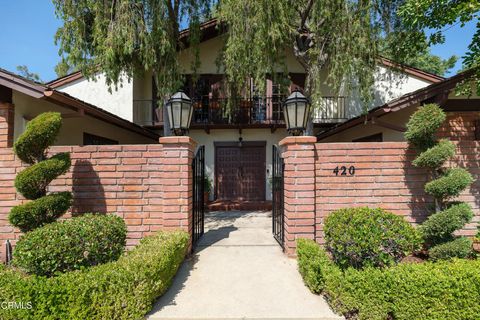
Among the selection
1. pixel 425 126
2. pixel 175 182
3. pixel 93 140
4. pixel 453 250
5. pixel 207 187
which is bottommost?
pixel 453 250

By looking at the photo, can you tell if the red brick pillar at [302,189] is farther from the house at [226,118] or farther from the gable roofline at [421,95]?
the house at [226,118]

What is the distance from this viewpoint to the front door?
1155 cm

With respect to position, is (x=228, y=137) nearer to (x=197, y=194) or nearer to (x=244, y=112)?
(x=244, y=112)

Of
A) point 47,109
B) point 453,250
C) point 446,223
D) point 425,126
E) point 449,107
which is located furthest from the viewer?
point 449,107

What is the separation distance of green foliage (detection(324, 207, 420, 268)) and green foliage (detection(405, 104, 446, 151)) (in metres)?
1.46

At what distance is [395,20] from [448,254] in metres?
7.09

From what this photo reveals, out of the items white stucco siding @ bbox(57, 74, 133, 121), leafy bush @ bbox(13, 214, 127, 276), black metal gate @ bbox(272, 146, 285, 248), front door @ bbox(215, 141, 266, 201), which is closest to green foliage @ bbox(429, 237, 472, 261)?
black metal gate @ bbox(272, 146, 285, 248)

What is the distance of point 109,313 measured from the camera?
265 cm

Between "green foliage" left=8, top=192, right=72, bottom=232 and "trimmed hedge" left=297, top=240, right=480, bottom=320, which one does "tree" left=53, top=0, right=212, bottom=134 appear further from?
"trimmed hedge" left=297, top=240, right=480, bottom=320

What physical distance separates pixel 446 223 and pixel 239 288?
10.2ft

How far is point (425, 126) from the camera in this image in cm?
397

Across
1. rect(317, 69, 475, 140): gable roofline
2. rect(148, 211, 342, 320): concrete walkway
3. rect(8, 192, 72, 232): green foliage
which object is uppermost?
rect(317, 69, 475, 140): gable roofline

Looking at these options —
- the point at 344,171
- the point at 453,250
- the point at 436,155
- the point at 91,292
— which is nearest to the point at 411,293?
the point at 453,250

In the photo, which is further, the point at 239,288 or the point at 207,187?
the point at 207,187
